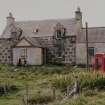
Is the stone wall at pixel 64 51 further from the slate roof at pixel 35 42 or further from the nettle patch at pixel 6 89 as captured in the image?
the nettle patch at pixel 6 89

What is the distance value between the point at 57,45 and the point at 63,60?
2277mm

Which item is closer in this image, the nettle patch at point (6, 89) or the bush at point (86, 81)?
the nettle patch at point (6, 89)

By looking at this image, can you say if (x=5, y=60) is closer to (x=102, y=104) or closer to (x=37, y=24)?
(x=37, y=24)

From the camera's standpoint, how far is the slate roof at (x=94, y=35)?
5232cm

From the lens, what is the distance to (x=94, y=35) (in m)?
53.1

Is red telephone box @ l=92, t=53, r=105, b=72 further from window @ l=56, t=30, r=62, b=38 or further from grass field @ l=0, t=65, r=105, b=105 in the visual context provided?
window @ l=56, t=30, r=62, b=38

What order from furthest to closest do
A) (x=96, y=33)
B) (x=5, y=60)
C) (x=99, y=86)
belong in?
(x=5, y=60), (x=96, y=33), (x=99, y=86)

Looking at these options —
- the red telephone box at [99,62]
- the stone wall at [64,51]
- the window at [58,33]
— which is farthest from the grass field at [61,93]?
the window at [58,33]

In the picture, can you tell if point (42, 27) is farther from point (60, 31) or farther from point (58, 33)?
point (60, 31)

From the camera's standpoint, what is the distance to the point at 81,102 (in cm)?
1933

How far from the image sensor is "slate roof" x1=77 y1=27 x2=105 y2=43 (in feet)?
172

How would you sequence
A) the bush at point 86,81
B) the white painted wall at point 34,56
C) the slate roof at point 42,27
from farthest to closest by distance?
1. the slate roof at point 42,27
2. the white painted wall at point 34,56
3. the bush at point 86,81

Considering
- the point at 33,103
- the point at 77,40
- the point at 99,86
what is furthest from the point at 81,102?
the point at 77,40

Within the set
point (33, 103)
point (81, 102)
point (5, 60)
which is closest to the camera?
point (81, 102)
